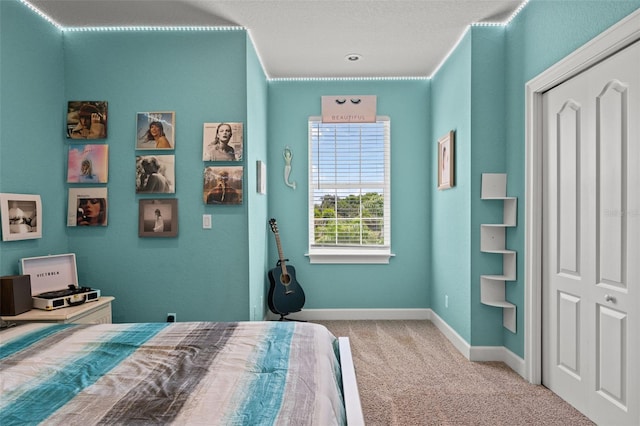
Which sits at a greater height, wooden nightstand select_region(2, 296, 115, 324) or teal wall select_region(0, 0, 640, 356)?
teal wall select_region(0, 0, 640, 356)

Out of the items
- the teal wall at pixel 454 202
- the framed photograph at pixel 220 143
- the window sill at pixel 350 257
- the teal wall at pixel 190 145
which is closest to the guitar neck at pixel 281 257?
the window sill at pixel 350 257

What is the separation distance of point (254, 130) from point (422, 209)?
2.18 meters

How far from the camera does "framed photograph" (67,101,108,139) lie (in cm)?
313

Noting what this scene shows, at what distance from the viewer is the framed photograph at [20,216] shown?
2.51 meters

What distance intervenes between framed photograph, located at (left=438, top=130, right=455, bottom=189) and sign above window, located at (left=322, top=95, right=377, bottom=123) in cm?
88

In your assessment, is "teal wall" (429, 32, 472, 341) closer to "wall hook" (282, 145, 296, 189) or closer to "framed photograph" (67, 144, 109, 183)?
"wall hook" (282, 145, 296, 189)

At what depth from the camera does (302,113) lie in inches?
178

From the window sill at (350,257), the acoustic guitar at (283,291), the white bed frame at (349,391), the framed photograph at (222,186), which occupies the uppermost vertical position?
the framed photograph at (222,186)

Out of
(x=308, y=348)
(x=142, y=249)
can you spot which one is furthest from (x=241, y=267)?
(x=308, y=348)

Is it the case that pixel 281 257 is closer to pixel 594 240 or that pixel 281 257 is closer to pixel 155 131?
pixel 155 131

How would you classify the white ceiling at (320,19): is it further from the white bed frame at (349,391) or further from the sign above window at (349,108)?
the white bed frame at (349,391)

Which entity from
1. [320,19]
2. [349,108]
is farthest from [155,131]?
[349,108]

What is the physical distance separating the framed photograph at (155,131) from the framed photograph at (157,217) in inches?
17.7

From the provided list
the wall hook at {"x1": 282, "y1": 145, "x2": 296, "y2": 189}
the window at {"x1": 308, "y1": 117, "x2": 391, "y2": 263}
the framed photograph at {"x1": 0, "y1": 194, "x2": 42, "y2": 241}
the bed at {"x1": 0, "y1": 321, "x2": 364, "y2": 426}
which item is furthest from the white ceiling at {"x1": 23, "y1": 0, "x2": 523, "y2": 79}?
the bed at {"x1": 0, "y1": 321, "x2": 364, "y2": 426}
